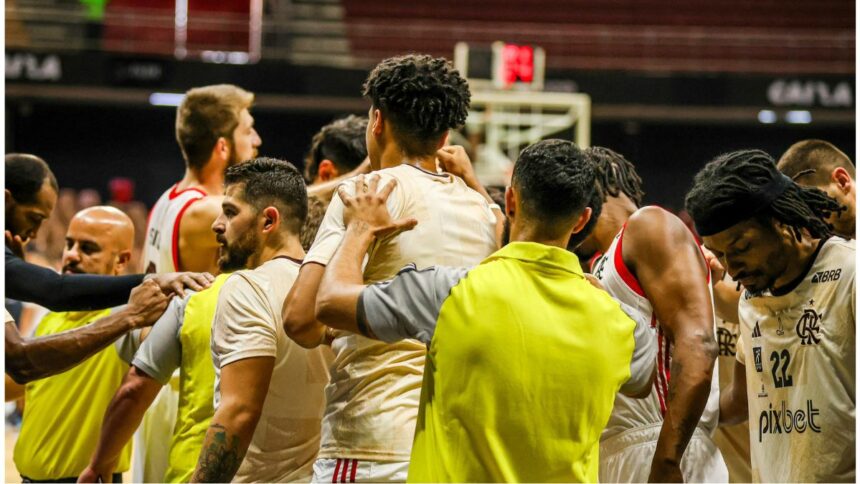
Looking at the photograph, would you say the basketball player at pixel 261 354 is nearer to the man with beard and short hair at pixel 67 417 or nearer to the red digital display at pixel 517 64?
the man with beard and short hair at pixel 67 417

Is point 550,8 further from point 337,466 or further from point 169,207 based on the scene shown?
point 337,466

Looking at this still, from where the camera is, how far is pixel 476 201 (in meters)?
2.64

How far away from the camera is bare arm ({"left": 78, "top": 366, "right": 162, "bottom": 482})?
3.19m

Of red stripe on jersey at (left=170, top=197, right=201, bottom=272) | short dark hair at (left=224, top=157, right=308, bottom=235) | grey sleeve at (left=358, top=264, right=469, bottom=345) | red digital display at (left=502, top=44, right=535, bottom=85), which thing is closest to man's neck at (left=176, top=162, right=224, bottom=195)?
red stripe on jersey at (left=170, top=197, right=201, bottom=272)

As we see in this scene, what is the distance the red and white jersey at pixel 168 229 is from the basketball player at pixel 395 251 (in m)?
1.68

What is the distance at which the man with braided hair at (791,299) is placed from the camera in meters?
2.62

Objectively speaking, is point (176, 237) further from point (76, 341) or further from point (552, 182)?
point (552, 182)

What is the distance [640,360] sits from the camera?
2.31 meters

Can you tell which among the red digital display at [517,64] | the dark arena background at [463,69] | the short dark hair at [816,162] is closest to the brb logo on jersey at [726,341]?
the short dark hair at [816,162]

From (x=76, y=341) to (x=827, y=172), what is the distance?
2706 millimetres

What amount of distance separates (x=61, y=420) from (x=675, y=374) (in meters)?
2.71

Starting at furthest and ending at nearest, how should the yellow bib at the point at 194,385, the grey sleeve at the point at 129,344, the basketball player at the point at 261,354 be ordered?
the grey sleeve at the point at 129,344 < the yellow bib at the point at 194,385 < the basketball player at the point at 261,354

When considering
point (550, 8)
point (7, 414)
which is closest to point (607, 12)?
point (550, 8)

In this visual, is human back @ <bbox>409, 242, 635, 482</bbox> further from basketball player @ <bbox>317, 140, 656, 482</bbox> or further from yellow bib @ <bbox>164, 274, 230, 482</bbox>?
yellow bib @ <bbox>164, 274, 230, 482</bbox>
